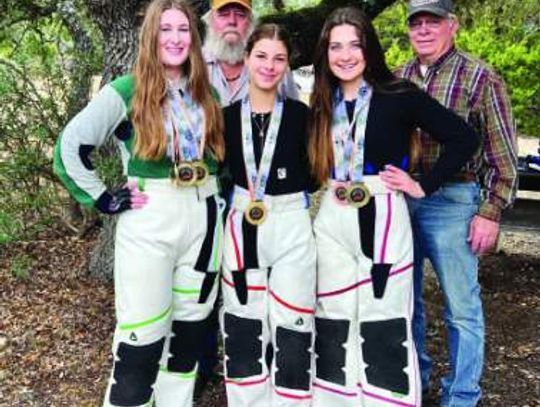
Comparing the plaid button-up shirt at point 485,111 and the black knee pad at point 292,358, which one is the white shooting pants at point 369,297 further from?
the plaid button-up shirt at point 485,111

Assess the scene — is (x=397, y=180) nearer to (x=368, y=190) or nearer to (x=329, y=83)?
(x=368, y=190)

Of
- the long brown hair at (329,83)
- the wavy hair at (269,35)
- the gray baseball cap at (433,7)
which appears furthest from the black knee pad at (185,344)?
the gray baseball cap at (433,7)

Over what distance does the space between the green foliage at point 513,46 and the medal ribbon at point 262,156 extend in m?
6.74

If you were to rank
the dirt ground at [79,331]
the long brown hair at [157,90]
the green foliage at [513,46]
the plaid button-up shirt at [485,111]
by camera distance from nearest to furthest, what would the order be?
1. the long brown hair at [157,90]
2. the plaid button-up shirt at [485,111]
3. the dirt ground at [79,331]
4. the green foliage at [513,46]

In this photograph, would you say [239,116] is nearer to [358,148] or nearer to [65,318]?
[358,148]

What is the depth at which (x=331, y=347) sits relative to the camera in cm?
366

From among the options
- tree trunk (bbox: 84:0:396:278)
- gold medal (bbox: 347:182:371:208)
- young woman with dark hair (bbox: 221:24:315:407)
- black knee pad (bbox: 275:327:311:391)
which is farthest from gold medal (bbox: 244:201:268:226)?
tree trunk (bbox: 84:0:396:278)

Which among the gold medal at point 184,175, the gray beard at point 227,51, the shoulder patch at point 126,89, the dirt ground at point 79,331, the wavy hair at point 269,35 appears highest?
the wavy hair at point 269,35

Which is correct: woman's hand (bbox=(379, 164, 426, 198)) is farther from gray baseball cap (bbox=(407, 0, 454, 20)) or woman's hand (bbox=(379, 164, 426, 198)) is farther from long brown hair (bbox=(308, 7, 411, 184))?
gray baseball cap (bbox=(407, 0, 454, 20))

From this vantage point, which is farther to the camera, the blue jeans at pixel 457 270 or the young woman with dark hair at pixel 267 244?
the blue jeans at pixel 457 270

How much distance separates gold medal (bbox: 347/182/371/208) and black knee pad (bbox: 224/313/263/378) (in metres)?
0.74

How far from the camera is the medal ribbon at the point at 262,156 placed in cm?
352

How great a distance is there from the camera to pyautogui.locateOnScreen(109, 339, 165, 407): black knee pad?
3.53m

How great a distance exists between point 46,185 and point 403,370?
12.8 ft
